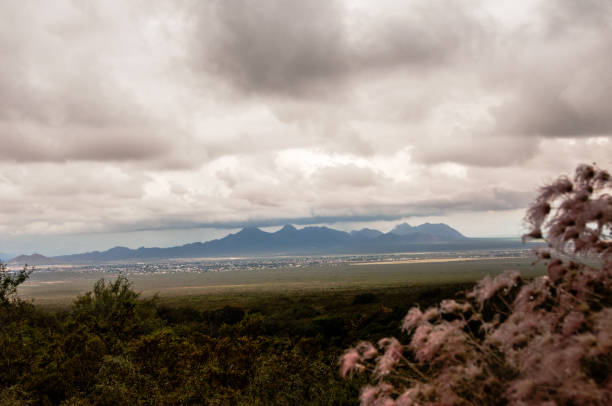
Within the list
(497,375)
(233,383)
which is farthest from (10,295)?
(497,375)

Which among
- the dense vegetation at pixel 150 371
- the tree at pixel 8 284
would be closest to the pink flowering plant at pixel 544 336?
the dense vegetation at pixel 150 371

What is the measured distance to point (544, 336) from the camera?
14.1 ft

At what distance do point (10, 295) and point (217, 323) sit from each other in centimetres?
3988

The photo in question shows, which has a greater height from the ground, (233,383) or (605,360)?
(605,360)

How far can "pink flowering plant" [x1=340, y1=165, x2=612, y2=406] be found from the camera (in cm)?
392

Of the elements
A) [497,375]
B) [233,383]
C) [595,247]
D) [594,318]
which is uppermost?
[595,247]

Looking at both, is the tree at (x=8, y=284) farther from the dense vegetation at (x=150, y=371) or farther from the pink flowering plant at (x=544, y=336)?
the pink flowering plant at (x=544, y=336)

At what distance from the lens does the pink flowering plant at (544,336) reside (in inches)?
154

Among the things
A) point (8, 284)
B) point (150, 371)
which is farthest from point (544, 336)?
point (8, 284)

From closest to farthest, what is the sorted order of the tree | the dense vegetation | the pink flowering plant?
the pink flowering plant, the dense vegetation, the tree

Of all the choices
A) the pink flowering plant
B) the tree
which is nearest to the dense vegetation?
the tree

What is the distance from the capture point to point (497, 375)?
4711mm

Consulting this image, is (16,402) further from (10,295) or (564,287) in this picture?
(10,295)

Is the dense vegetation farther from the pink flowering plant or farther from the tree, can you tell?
the pink flowering plant
